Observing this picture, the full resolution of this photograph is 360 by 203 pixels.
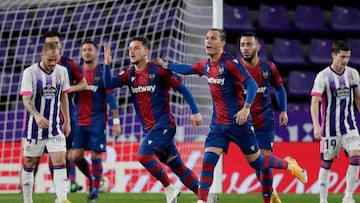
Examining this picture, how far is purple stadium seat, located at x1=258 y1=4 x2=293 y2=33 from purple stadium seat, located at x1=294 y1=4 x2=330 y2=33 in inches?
8.4

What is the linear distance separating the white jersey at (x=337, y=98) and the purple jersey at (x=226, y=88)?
1.43 meters

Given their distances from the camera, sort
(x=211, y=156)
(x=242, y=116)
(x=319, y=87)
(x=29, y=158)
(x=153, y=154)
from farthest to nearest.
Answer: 1. (x=319, y=87)
2. (x=153, y=154)
3. (x=29, y=158)
4. (x=211, y=156)
5. (x=242, y=116)

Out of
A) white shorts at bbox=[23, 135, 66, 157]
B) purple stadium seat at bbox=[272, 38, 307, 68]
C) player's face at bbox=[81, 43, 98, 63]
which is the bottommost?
white shorts at bbox=[23, 135, 66, 157]

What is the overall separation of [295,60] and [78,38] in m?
4.25

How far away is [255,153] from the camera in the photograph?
304 inches

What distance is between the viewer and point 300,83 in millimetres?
15906

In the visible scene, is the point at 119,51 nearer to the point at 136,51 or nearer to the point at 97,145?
the point at 97,145

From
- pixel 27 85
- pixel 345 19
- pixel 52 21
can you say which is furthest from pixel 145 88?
pixel 345 19

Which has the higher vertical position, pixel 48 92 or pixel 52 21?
pixel 52 21

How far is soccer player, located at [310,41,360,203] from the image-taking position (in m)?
8.82

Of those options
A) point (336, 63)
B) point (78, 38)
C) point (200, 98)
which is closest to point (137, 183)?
point (200, 98)

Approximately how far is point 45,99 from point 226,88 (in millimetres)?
1673

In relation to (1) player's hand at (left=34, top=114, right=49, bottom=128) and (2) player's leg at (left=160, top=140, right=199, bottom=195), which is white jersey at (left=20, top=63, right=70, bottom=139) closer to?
(1) player's hand at (left=34, top=114, right=49, bottom=128)

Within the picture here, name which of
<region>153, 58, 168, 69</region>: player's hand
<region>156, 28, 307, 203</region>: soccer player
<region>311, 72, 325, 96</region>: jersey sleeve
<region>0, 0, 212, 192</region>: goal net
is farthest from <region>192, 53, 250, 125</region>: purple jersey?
<region>0, 0, 212, 192</region>: goal net
